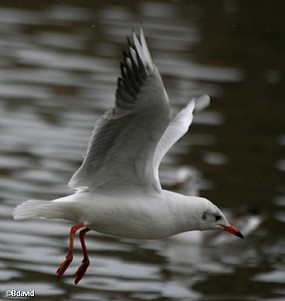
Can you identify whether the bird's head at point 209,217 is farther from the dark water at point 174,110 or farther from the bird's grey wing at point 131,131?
the dark water at point 174,110

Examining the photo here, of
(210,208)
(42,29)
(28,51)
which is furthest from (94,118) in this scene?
(210,208)

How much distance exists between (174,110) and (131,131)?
7.37 meters

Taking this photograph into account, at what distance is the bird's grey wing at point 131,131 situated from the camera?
671 centimetres

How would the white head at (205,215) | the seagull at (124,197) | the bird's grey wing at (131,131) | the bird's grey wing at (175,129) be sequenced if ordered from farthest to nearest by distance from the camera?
1. the bird's grey wing at (175,129)
2. the white head at (205,215)
3. the seagull at (124,197)
4. the bird's grey wing at (131,131)

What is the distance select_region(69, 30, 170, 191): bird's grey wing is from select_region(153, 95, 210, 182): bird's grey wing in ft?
1.01

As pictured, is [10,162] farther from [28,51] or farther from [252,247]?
[28,51]

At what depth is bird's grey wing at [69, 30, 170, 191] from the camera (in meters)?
6.71

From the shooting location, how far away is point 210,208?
7516 mm

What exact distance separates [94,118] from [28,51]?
2941 millimetres

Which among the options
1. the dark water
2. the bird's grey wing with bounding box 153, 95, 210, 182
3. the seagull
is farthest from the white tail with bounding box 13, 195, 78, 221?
the dark water

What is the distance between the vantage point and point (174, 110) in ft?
46.9

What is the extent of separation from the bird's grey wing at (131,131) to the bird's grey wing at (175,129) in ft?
1.01

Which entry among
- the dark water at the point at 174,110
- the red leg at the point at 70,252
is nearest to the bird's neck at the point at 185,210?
the red leg at the point at 70,252

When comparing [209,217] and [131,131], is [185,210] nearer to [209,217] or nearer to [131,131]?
[209,217]
